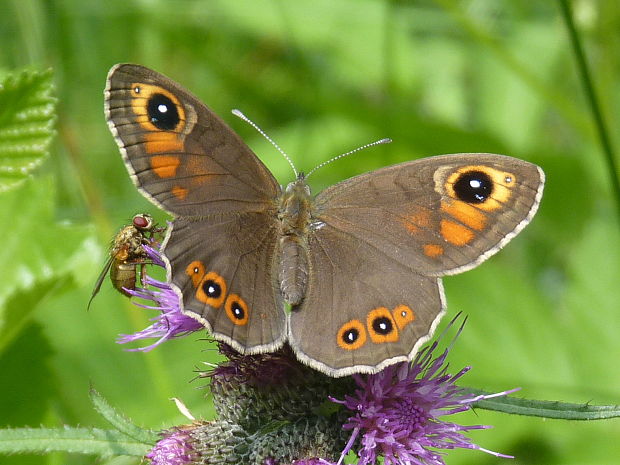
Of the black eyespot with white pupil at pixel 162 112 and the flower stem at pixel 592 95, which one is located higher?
the flower stem at pixel 592 95

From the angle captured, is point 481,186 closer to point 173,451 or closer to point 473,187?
point 473,187

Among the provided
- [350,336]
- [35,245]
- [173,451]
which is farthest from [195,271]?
[35,245]

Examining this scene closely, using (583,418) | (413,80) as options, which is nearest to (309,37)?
(413,80)

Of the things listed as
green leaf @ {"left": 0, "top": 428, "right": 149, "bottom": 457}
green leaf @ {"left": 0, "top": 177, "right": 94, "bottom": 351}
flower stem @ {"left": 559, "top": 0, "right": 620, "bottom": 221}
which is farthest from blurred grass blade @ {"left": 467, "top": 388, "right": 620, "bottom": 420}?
green leaf @ {"left": 0, "top": 177, "right": 94, "bottom": 351}

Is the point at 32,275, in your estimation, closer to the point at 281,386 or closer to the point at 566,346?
the point at 281,386

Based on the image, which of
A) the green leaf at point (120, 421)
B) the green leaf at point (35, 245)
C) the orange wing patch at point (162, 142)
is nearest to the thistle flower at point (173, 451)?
the green leaf at point (120, 421)

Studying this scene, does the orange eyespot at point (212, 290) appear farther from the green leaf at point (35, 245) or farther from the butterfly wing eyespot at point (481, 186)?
the butterfly wing eyespot at point (481, 186)
